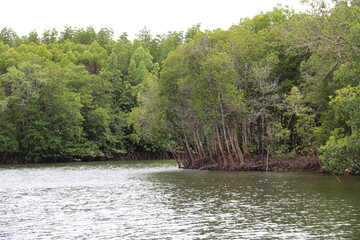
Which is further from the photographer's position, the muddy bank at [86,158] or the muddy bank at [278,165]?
the muddy bank at [86,158]

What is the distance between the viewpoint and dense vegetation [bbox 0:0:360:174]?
3638cm

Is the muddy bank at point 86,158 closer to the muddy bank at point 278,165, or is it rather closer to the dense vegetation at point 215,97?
the dense vegetation at point 215,97

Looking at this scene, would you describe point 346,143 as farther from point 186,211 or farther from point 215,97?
point 215,97

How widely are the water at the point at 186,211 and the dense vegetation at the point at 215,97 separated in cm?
492

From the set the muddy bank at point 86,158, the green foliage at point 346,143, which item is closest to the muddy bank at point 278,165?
the green foliage at point 346,143

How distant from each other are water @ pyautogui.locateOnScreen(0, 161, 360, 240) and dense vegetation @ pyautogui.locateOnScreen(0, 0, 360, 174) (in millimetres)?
4918

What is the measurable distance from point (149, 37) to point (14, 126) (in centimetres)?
6638

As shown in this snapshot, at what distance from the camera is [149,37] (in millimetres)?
137250

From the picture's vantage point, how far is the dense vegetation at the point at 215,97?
36375 mm

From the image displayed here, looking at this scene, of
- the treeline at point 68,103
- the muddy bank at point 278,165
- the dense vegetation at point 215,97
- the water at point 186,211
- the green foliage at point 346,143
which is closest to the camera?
the water at point 186,211

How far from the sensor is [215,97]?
49938 mm

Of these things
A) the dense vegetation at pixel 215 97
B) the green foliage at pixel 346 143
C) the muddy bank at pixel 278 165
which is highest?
the dense vegetation at pixel 215 97

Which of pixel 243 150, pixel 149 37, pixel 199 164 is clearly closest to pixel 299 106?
pixel 243 150

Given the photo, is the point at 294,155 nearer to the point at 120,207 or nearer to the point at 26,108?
the point at 120,207
